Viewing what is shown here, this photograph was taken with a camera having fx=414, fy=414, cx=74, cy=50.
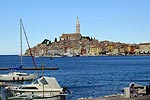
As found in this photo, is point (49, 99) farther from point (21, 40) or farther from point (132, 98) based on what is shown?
point (21, 40)

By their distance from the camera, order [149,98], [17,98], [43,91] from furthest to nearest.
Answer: [43,91] < [17,98] < [149,98]

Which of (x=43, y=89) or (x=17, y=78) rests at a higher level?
(x=43, y=89)

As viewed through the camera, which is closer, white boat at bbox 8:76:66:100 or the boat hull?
white boat at bbox 8:76:66:100

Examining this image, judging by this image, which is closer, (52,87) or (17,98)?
(17,98)

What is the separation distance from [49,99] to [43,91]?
291cm

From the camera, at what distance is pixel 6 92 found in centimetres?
4528

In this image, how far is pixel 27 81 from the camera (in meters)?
75.6

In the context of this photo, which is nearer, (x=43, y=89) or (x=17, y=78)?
(x=43, y=89)

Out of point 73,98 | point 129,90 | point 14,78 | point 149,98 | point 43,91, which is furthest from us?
point 14,78

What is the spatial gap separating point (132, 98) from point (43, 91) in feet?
39.0

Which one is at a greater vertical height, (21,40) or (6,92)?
(21,40)

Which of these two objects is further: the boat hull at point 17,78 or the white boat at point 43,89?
the boat hull at point 17,78

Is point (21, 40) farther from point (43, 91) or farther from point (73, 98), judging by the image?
point (43, 91)

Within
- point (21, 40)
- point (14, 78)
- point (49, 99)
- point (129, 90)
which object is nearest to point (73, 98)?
point (49, 99)
